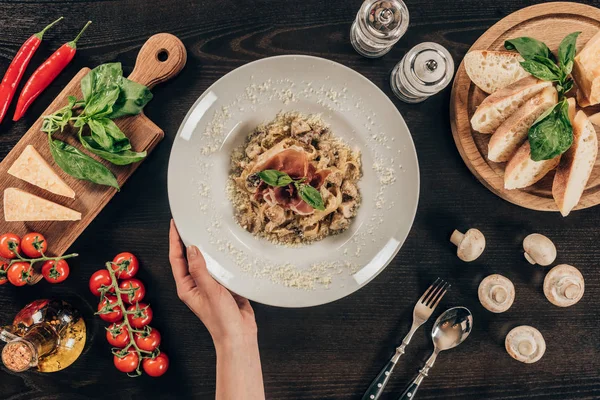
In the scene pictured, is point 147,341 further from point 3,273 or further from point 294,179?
point 294,179

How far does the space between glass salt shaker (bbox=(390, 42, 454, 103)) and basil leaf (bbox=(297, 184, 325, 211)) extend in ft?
2.39

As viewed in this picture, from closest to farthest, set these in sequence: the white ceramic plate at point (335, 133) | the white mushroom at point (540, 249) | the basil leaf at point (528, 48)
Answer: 1. the basil leaf at point (528, 48)
2. the white ceramic plate at point (335, 133)
3. the white mushroom at point (540, 249)

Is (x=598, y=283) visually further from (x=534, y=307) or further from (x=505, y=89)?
(x=505, y=89)

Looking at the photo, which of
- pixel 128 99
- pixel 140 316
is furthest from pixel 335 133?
pixel 140 316

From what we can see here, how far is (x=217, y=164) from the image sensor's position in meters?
2.24

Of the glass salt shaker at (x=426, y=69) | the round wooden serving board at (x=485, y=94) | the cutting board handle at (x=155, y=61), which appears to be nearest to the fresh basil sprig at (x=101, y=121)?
the cutting board handle at (x=155, y=61)

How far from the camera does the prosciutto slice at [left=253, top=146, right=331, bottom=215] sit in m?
2.15

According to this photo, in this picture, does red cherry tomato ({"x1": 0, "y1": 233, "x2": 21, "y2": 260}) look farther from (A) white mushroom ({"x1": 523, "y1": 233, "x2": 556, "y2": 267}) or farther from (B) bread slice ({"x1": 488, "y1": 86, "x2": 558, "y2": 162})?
(A) white mushroom ({"x1": 523, "y1": 233, "x2": 556, "y2": 267})

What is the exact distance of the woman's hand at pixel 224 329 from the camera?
2.16 metres

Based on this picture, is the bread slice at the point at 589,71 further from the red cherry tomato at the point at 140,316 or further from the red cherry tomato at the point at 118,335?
the red cherry tomato at the point at 118,335

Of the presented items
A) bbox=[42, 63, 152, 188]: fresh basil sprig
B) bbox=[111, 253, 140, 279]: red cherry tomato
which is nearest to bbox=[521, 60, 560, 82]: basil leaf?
bbox=[42, 63, 152, 188]: fresh basil sprig

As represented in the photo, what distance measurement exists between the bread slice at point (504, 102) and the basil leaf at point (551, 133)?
0.16 m

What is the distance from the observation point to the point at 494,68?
2.16 metres

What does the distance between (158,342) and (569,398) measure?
2.27 metres
